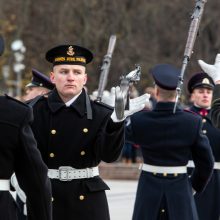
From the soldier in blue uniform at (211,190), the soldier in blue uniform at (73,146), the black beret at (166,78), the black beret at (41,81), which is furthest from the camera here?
the soldier in blue uniform at (211,190)

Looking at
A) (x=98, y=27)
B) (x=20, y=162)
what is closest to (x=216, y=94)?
(x=20, y=162)

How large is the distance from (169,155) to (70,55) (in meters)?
1.53

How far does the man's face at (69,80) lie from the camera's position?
6.75 m

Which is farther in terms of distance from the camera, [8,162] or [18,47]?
[18,47]

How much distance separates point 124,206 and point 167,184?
6039 mm

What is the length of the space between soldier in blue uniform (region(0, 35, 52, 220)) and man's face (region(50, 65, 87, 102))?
158 cm

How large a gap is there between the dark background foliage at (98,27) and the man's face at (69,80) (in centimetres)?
2240

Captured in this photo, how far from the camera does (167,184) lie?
805 centimetres

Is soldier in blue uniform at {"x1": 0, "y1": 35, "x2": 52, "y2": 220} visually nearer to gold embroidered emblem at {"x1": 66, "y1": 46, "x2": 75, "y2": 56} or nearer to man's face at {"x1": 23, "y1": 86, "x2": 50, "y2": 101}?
gold embroidered emblem at {"x1": 66, "y1": 46, "x2": 75, "y2": 56}

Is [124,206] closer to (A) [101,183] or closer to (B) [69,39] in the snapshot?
(A) [101,183]

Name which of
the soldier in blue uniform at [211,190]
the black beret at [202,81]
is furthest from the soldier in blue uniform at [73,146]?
the black beret at [202,81]

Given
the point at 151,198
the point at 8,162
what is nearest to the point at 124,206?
the point at 151,198

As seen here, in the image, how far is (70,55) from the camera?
693cm

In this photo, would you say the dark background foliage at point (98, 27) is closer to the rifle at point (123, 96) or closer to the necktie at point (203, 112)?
the necktie at point (203, 112)
